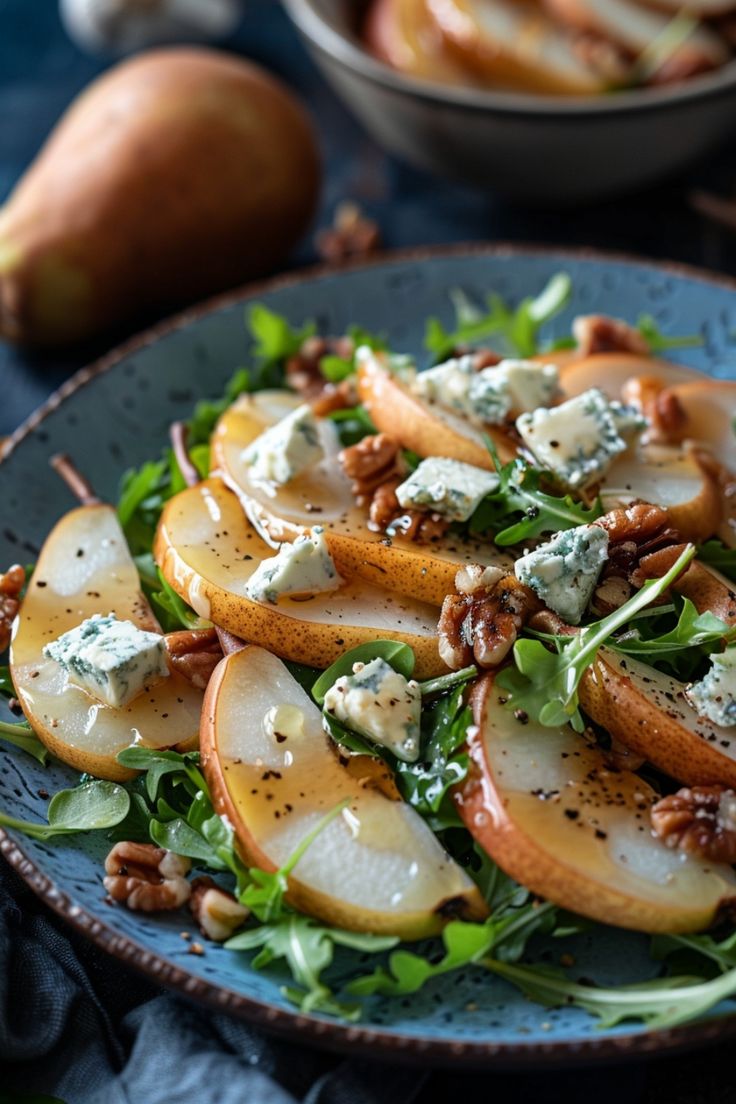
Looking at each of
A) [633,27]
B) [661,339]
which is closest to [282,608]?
[661,339]

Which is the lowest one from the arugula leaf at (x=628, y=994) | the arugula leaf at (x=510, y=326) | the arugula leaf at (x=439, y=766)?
the arugula leaf at (x=628, y=994)

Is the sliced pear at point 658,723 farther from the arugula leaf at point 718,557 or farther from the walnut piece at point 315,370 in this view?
the walnut piece at point 315,370

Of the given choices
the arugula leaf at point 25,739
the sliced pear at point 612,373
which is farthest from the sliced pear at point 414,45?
the arugula leaf at point 25,739

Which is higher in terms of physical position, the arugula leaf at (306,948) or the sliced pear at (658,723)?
the arugula leaf at (306,948)

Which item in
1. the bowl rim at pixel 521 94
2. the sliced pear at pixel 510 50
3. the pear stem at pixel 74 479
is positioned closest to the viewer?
the pear stem at pixel 74 479

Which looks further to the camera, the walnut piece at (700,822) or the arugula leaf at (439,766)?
the arugula leaf at (439,766)

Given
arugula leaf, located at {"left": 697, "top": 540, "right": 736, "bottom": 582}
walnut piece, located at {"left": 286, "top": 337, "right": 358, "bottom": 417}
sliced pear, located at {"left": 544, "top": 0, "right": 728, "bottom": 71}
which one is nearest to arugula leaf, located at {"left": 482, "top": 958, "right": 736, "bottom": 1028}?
arugula leaf, located at {"left": 697, "top": 540, "right": 736, "bottom": 582}
